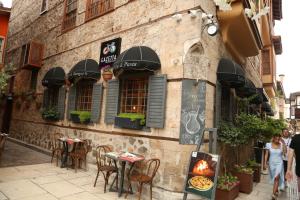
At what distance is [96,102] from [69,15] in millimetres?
5155

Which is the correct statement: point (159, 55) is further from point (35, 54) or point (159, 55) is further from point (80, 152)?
point (35, 54)

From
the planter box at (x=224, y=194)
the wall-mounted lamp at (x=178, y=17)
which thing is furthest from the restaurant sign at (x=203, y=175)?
the wall-mounted lamp at (x=178, y=17)

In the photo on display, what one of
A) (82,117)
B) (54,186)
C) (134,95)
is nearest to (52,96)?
(82,117)

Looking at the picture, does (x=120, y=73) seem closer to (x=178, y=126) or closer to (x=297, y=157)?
(x=178, y=126)

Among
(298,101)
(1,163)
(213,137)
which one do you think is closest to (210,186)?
(213,137)

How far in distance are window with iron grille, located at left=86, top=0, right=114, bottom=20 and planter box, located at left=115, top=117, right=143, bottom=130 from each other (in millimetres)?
4049

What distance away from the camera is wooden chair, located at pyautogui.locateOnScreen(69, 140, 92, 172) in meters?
7.75

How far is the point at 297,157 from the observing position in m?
4.70

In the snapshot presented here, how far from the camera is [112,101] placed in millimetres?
7359

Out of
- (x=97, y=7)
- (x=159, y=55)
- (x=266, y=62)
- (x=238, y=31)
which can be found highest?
(x=266, y=62)

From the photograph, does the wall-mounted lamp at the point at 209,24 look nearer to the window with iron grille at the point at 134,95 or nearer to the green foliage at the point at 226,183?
the window with iron grille at the point at 134,95

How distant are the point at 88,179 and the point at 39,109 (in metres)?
6.08

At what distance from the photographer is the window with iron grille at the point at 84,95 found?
8.71 meters

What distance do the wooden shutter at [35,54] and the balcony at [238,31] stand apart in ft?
30.8
